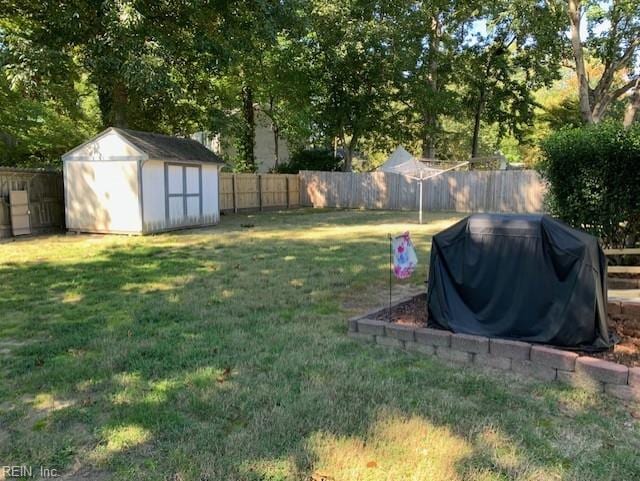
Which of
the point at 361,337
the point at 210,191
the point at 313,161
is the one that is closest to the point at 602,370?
the point at 361,337

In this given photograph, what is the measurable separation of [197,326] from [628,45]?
2183 centimetres

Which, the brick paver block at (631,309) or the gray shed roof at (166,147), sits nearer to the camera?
the brick paver block at (631,309)

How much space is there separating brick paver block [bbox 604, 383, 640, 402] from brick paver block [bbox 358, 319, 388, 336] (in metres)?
1.70

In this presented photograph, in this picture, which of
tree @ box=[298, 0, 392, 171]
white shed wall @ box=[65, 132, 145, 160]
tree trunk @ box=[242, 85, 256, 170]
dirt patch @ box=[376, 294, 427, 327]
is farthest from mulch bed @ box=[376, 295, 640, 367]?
tree @ box=[298, 0, 392, 171]

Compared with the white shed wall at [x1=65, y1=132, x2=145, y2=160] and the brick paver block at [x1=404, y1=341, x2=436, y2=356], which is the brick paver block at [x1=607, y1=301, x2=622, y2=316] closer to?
the brick paver block at [x1=404, y1=341, x2=436, y2=356]

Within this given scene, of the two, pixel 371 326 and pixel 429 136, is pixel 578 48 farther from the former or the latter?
pixel 371 326

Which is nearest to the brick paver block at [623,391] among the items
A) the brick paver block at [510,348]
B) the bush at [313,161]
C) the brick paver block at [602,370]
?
the brick paver block at [602,370]

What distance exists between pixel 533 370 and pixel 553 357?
167 mm

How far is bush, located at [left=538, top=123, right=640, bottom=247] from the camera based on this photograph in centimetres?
534

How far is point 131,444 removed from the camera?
263cm

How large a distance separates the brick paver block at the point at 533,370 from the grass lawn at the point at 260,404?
0.17 m

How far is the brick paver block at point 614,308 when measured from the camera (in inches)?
181

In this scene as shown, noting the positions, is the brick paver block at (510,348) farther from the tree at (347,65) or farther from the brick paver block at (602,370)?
the tree at (347,65)

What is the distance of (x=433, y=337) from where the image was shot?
13.0ft
